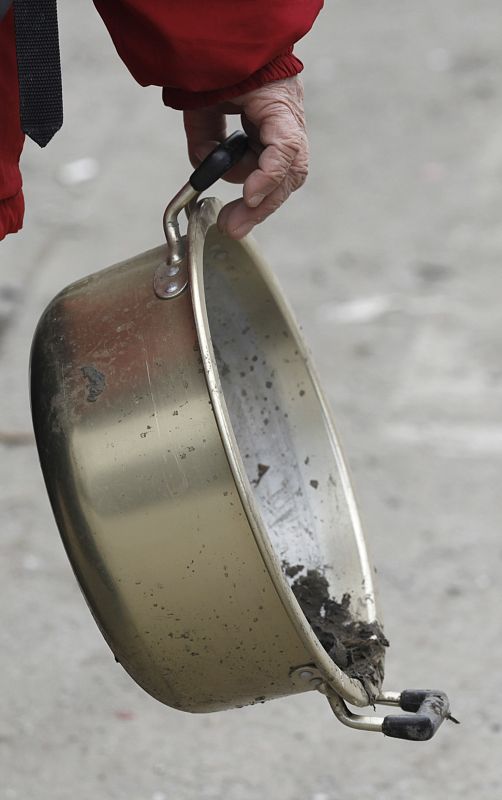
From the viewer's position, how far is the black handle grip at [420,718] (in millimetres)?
1358

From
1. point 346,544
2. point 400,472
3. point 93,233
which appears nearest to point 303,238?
point 93,233

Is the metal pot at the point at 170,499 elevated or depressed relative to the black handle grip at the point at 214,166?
depressed

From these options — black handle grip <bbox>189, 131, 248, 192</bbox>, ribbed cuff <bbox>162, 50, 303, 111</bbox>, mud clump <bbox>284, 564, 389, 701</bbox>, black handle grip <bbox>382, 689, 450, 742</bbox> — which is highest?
ribbed cuff <bbox>162, 50, 303, 111</bbox>

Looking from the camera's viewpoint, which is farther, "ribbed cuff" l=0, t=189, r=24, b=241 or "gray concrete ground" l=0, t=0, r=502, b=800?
→ "gray concrete ground" l=0, t=0, r=502, b=800

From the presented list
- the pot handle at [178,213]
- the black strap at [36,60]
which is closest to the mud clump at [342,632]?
the pot handle at [178,213]

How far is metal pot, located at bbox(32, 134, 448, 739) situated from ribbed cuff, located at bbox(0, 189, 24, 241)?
12 centimetres

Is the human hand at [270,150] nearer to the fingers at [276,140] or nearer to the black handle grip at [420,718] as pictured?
the fingers at [276,140]

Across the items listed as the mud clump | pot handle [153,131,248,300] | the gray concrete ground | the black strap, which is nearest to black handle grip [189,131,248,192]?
pot handle [153,131,248,300]

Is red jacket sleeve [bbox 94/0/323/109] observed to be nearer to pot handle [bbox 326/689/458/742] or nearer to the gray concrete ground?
pot handle [bbox 326/689/458/742]

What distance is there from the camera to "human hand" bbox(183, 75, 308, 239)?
1436 mm

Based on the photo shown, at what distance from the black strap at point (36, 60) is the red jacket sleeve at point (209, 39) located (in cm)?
9

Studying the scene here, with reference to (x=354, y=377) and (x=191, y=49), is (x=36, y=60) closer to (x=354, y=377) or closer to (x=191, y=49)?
(x=191, y=49)

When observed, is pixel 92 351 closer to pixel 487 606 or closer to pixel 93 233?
pixel 487 606

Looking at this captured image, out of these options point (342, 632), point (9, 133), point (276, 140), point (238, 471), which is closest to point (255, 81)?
point (276, 140)
